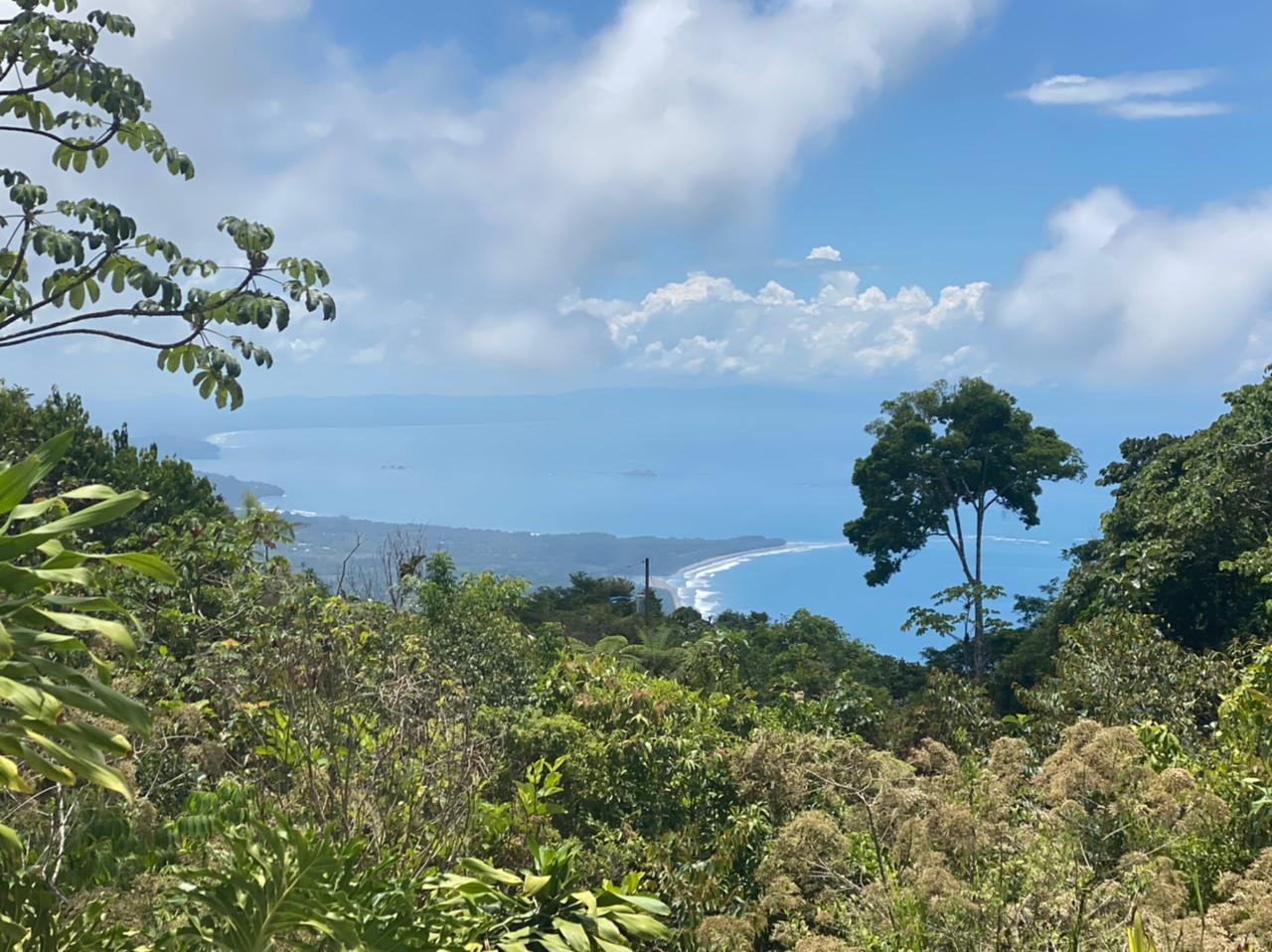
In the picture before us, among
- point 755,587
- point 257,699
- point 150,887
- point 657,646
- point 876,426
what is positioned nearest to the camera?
point 150,887

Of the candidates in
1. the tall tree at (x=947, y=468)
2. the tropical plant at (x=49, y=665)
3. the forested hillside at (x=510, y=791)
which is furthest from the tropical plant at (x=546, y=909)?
the tall tree at (x=947, y=468)

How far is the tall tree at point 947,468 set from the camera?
21516mm

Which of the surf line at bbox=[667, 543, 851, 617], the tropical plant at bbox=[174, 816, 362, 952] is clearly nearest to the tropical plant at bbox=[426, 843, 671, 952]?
the tropical plant at bbox=[174, 816, 362, 952]

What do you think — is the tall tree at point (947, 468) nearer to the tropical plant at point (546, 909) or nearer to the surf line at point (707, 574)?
the tropical plant at point (546, 909)

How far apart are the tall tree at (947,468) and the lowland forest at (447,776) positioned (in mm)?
13544

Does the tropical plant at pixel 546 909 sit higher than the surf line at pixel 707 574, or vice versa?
the surf line at pixel 707 574

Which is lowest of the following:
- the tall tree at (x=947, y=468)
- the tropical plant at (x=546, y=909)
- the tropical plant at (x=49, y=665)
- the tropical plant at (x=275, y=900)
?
the tropical plant at (x=546, y=909)

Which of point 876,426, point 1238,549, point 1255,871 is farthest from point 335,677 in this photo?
point 876,426

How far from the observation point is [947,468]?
2167 cm

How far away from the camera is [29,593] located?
194 centimetres

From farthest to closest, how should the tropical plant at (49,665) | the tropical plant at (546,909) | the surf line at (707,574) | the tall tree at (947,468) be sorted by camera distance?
1. the surf line at (707,574)
2. the tall tree at (947,468)
3. the tropical plant at (546,909)
4. the tropical plant at (49,665)

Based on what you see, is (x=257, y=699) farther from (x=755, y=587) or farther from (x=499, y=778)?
(x=755, y=587)

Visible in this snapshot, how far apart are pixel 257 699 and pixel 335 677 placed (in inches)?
56.6

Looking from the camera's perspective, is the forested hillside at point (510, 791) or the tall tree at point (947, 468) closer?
the forested hillside at point (510, 791)
